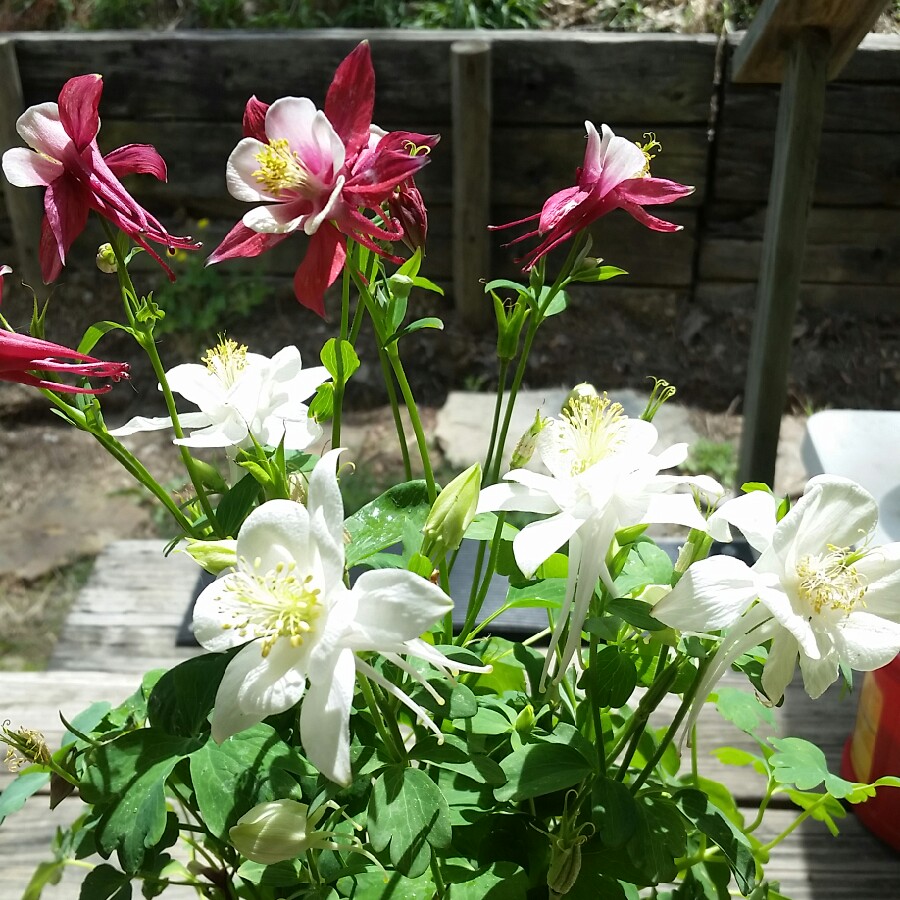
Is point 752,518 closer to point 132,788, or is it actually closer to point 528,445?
point 528,445

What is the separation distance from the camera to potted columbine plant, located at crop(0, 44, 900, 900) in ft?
1.16

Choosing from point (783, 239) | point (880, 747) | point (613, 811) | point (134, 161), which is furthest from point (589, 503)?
point (783, 239)

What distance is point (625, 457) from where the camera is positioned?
1.30 ft

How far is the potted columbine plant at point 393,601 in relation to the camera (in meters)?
0.35

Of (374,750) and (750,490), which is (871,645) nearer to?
(750,490)

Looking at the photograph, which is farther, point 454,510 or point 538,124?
point 538,124

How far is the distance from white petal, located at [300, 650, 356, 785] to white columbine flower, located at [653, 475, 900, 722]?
12 cm

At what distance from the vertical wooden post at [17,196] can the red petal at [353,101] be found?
1.97 m

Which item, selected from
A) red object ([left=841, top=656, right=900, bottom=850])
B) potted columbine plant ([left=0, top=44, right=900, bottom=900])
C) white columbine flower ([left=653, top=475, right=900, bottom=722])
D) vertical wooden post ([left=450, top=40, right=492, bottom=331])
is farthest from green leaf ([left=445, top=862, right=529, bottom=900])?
vertical wooden post ([left=450, top=40, right=492, bottom=331])

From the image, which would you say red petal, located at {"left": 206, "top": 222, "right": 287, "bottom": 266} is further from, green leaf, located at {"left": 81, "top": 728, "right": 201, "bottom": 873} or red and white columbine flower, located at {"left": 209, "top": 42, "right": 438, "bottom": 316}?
green leaf, located at {"left": 81, "top": 728, "right": 201, "bottom": 873}

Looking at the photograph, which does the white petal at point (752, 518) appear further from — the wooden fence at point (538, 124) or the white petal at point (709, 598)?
the wooden fence at point (538, 124)

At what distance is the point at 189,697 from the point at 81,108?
0.82 feet

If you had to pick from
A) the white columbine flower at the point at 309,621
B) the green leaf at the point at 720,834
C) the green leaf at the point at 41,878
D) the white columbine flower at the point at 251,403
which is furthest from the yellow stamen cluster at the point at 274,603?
the green leaf at the point at 41,878

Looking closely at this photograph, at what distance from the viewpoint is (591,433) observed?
1.40 feet
